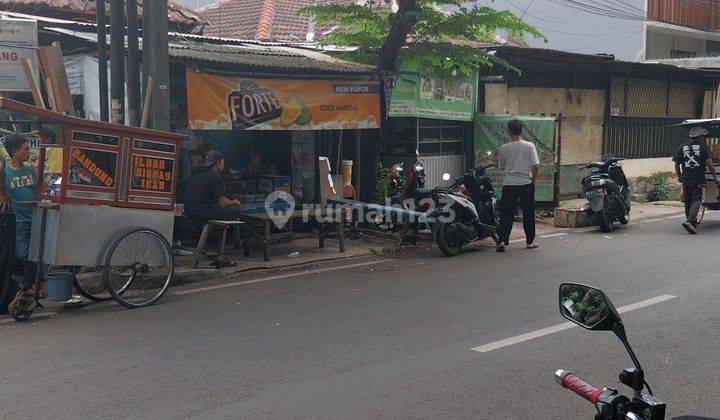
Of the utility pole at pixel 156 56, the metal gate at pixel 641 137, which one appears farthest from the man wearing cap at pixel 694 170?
the utility pole at pixel 156 56

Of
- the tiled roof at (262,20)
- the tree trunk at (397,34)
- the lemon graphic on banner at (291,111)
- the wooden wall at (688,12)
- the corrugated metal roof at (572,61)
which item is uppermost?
the wooden wall at (688,12)

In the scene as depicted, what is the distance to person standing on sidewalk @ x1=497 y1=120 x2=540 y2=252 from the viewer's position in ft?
36.5

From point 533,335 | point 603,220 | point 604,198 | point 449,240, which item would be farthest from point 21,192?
point 604,198

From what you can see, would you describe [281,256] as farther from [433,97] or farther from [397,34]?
[433,97]

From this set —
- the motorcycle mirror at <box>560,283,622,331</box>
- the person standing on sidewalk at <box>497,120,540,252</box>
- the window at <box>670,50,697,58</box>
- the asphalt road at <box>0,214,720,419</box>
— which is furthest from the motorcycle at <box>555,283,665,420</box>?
the window at <box>670,50,697,58</box>

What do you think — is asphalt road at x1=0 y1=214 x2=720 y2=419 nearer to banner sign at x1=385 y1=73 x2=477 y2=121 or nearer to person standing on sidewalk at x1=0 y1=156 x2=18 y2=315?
person standing on sidewalk at x1=0 y1=156 x2=18 y2=315

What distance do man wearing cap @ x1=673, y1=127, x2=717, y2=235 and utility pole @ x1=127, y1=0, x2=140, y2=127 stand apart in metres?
8.58

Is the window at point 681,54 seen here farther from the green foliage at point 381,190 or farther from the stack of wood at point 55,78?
the stack of wood at point 55,78

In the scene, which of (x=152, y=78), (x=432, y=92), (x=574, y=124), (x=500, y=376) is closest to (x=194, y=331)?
(x=500, y=376)

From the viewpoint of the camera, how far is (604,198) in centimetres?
Result: 1298

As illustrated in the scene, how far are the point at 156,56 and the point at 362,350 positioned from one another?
185 inches

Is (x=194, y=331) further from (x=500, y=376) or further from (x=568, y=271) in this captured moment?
(x=568, y=271)

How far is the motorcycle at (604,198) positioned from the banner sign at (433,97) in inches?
108

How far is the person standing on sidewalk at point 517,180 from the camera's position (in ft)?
36.5
